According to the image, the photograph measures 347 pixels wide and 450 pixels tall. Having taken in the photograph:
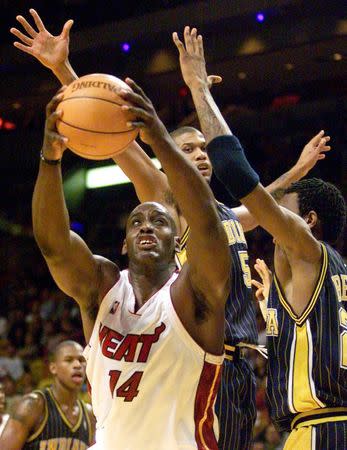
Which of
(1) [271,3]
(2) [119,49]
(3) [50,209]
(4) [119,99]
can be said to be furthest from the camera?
(2) [119,49]

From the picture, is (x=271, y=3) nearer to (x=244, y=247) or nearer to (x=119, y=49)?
(x=119, y=49)

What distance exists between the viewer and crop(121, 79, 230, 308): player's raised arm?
3232mm

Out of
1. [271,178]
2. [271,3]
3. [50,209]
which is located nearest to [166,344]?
[50,209]

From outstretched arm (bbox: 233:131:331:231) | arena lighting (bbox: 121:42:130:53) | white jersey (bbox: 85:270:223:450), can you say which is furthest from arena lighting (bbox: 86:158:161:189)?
white jersey (bbox: 85:270:223:450)

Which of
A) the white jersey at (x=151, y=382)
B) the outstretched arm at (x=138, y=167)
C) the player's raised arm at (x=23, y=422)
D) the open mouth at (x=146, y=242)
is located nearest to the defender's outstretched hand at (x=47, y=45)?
the outstretched arm at (x=138, y=167)

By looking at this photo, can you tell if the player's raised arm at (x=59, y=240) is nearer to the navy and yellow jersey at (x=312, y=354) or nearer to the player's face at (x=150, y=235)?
the player's face at (x=150, y=235)

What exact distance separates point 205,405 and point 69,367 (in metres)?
3.94

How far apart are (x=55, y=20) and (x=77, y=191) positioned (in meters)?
3.54

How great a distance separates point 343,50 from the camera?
12.5m

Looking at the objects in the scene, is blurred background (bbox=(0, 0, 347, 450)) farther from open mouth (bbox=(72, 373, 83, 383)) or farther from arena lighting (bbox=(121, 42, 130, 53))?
open mouth (bbox=(72, 373, 83, 383))

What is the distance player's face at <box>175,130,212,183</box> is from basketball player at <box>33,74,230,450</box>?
1.12 meters

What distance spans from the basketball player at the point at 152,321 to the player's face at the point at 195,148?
1121 mm

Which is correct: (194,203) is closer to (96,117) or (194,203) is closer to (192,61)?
(96,117)

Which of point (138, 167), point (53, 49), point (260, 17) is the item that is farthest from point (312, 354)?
point (260, 17)
